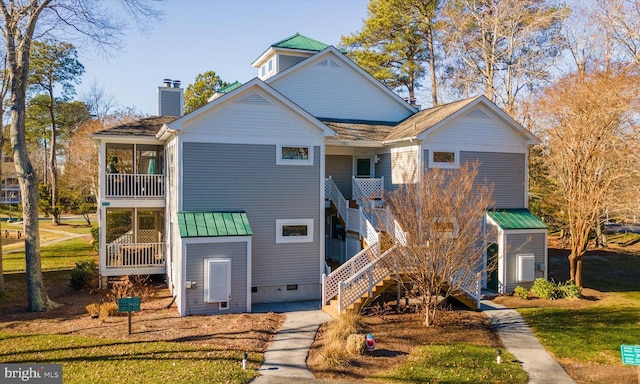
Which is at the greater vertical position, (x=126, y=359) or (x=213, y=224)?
(x=213, y=224)

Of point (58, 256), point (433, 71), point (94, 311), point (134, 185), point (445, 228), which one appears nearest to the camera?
point (445, 228)

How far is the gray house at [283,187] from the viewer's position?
46.4ft

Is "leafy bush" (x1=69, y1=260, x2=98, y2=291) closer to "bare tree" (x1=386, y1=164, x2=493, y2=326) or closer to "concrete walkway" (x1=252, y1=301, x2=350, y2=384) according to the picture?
"concrete walkway" (x1=252, y1=301, x2=350, y2=384)

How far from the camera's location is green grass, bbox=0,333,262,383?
9.06 metres

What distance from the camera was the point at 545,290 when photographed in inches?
633

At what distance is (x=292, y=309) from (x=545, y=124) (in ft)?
47.8

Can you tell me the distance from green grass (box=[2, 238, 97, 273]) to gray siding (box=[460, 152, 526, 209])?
19105 mm

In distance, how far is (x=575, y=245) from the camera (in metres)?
17.5

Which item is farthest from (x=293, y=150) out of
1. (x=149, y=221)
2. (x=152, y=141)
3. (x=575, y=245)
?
(x=575, y=245)

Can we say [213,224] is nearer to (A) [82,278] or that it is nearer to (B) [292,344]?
(B) [292,344]

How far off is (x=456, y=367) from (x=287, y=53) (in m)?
16.9

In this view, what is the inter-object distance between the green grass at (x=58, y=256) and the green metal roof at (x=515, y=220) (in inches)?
757

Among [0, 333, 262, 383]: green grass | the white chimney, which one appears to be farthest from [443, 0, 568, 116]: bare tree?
[0, 333, 262, 383]: green grass

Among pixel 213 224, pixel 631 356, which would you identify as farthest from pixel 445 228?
pixel 213 224
